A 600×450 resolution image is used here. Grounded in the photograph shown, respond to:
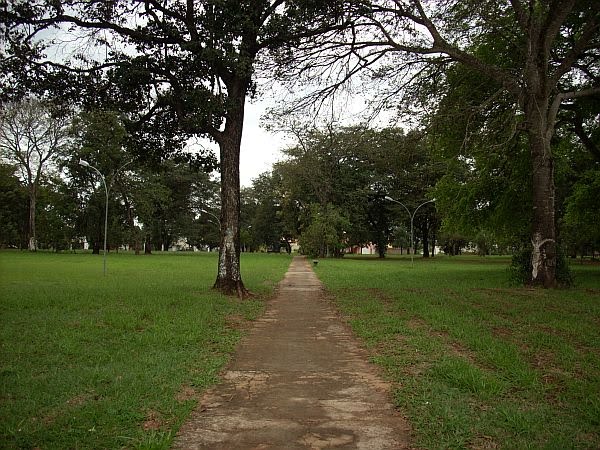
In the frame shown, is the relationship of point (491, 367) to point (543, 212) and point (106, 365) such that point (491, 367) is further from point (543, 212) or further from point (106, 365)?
point (543, 212)

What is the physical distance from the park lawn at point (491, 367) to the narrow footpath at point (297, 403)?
261mm

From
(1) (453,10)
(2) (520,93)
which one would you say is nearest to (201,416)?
(1) (453,10)

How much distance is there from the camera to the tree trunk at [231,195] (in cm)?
1320

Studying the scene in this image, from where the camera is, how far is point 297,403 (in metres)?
4.43

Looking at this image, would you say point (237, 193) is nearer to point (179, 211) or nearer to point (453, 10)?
point (453, 10)

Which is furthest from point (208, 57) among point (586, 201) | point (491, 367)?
point (586, 201)

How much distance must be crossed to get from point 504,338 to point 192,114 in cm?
861

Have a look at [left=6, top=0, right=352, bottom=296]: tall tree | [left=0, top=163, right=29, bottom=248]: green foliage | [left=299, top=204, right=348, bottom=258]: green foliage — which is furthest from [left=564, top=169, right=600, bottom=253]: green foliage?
[left=0, top=163, right=29, bottom=248]: green foliage

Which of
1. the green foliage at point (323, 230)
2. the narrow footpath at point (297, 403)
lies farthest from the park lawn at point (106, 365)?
the green foliage at point (323, 230)

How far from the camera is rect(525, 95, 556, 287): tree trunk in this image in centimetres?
1459

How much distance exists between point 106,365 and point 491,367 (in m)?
4.49

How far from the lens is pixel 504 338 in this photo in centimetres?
739

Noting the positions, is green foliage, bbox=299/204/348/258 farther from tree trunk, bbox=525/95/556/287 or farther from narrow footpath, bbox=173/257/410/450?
narrow footpath, bbox=173/257/410/450

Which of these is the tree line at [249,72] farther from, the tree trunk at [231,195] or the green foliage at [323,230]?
the green foliage at [323,230]
